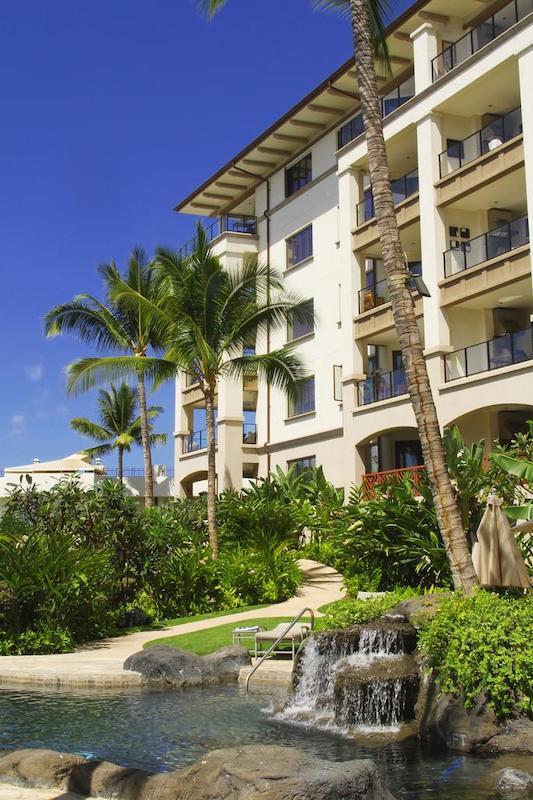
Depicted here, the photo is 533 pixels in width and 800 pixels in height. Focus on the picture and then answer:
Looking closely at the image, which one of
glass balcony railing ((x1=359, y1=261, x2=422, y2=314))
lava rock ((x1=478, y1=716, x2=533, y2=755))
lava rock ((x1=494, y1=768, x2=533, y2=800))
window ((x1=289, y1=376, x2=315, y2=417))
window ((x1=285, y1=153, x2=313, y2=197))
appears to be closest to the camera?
lava rock ((x1=494, y1=768, x2=533, y2=800))

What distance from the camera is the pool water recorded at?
862 cm

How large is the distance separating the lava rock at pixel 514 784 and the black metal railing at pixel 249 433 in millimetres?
30742

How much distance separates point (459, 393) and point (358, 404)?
17.8ft

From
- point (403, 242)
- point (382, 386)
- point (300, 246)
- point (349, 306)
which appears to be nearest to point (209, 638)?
point (382, 386)

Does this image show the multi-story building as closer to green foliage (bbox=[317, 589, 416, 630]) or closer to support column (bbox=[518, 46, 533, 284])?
support column (bbox=[518, 46, 533, 284])

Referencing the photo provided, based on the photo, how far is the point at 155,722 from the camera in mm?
10922

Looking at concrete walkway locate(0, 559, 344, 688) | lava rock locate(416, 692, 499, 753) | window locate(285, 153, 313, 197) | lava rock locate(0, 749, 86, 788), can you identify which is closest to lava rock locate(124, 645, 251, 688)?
concrete walkway locate(0, 559, 344, 688)

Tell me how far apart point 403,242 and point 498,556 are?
20887 millimetres

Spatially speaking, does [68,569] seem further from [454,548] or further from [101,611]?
[454,548]

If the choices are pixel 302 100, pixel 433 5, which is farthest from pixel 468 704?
pixel 302 100

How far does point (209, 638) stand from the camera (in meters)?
16.9

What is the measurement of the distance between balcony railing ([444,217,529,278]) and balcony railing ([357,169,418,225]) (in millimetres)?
3431

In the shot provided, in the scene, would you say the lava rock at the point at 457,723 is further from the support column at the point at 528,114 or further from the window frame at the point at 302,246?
the window frame at the point at 302,246

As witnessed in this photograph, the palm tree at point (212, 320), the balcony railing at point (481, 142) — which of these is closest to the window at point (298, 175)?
the balcony railing at point (481, 142)
